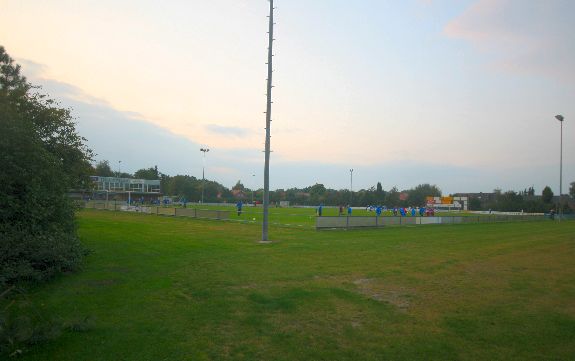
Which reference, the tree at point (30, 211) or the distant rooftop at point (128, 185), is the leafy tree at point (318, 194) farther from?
the tree at point (30, 211)

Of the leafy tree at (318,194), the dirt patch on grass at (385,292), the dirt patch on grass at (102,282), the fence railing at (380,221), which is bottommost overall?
the dirt patch on grass at (385,292)

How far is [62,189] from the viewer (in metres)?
12.9

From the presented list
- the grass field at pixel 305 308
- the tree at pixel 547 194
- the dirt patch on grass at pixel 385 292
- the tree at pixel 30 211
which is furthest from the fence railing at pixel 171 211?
the tree at pixel 547 194

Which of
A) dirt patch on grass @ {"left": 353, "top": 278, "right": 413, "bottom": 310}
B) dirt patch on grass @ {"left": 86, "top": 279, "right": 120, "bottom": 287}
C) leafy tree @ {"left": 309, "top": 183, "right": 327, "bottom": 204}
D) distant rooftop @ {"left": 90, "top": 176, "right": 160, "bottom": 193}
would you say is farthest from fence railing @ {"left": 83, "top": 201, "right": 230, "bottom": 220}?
leafy tree @ {"left": 309, "top": 183, "right": 327, "bottom": 204}

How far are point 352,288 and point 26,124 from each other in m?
10.1

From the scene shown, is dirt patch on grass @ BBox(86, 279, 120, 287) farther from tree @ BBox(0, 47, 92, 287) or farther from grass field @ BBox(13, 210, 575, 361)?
tree @ BBox(0, 47, 92, 287)

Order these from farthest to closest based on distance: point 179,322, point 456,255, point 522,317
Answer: point 456,255 → point 522,317 → point 179,322

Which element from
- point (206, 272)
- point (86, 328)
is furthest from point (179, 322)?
point (206, 272)

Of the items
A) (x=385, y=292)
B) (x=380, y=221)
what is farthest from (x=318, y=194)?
(x=385, y=292)

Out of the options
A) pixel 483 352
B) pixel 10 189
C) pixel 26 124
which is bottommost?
pixel 483 352

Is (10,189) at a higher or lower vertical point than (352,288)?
higher

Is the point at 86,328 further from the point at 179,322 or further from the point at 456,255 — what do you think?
the point at 456,255

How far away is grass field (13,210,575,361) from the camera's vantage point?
20.0 ft

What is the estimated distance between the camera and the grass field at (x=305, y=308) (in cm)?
609
